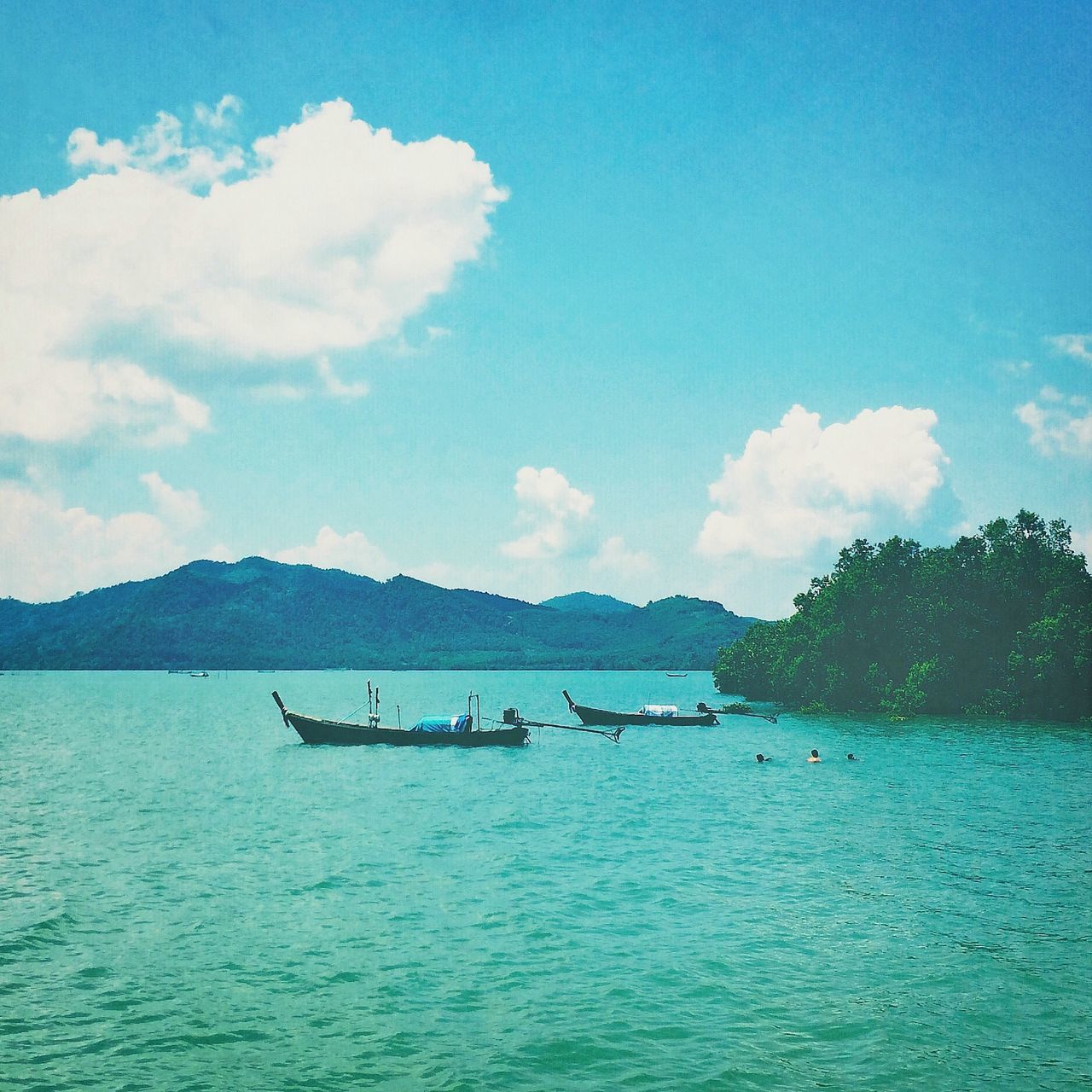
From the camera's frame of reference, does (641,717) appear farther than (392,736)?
Yes

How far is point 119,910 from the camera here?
2805 centimetres

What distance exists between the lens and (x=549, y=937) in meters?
25.4

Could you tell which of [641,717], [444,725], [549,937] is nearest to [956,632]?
[641,717]

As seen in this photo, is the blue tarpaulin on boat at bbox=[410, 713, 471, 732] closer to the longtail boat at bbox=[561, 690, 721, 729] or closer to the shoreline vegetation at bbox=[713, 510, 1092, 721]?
the longtail boat at bbox=[561, 690, 721, 729]

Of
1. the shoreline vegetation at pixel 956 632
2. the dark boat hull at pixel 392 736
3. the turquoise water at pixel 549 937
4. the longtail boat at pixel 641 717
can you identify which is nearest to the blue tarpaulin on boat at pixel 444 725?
the dark boat hull at pixel 392 736

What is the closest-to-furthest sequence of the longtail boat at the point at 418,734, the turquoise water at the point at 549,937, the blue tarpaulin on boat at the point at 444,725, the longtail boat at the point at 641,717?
the turquoise water at the point at 549,937 < the longtail boat at the point at 418,734 < the blue tarpaulin on boat at the point at 444,725 < the longtail boat at the point at 641,717

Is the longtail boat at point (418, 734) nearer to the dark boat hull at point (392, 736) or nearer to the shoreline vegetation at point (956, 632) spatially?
the dark boat hull at point (392, 736)

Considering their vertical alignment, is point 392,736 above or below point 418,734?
below

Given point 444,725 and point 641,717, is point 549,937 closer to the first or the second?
point 444,725

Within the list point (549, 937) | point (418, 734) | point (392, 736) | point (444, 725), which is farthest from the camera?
point (444, 725)

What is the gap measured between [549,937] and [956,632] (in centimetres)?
9564

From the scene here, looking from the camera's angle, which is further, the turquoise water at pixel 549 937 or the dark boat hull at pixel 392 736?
the dark boat hull at pixel 392 736

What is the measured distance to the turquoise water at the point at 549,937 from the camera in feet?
58.7

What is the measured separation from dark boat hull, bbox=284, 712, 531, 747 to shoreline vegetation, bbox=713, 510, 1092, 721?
5198cm
